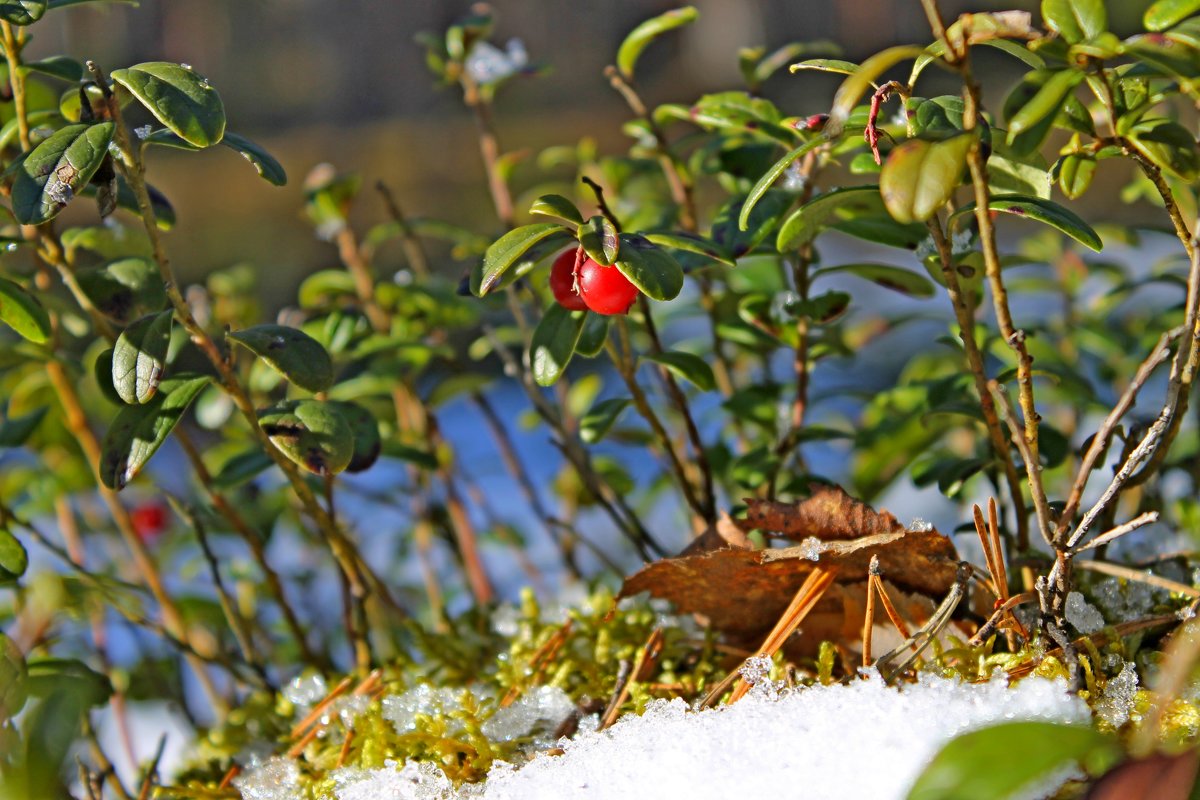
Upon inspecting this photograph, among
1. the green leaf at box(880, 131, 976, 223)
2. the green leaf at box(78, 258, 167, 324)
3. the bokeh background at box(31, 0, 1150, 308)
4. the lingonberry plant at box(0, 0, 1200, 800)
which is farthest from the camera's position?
the bokeh background at box(31, 0, 1150, 308)

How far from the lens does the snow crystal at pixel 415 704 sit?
0.87m

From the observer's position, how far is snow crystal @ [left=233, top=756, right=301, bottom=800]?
2.75 ft

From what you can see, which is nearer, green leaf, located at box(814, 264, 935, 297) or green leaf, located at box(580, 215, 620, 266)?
green leaf, located at box(580, 215, 620, 266)

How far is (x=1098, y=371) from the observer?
1.35 m

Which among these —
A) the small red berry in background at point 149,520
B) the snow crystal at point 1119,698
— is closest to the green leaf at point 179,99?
the snow crystal at point 1119,698

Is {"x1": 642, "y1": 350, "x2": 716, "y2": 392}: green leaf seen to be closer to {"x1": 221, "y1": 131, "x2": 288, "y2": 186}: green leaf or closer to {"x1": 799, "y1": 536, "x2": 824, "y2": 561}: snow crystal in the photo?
{"x1": 799, "y1": 536, "x2": 824, "y2": 561}: snow crystal

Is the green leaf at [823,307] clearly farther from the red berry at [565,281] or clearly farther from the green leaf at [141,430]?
the green leaf at [141,430]

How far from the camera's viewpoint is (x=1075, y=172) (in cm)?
75

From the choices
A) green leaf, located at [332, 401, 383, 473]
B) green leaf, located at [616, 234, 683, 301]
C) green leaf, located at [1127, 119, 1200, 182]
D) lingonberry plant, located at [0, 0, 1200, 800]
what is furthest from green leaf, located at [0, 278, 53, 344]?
green leaf, located at [1127, 119, 1200, 182]

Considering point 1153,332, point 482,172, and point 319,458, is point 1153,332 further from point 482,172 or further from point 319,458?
point 482,172

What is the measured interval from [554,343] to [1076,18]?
428 mm

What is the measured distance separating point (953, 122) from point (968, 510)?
0.72 meters

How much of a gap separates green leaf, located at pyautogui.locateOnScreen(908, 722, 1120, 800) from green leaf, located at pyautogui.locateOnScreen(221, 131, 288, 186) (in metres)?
0.59

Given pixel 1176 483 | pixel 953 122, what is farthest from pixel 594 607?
pixel 1176 483
